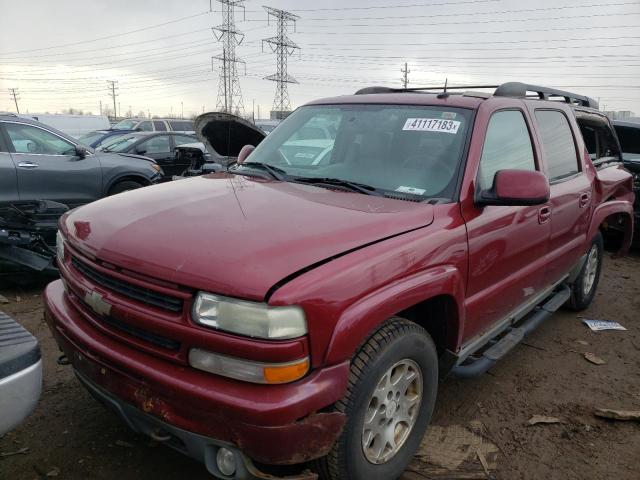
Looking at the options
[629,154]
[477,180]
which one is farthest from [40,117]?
[477,180]

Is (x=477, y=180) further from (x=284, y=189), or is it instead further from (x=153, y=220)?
(x=153, y=220)

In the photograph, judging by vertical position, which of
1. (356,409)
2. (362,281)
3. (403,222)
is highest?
(403,222)

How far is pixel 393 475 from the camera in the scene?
245 centimetres

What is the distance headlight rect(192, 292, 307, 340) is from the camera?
5.98ft

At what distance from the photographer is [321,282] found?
6.29 ft

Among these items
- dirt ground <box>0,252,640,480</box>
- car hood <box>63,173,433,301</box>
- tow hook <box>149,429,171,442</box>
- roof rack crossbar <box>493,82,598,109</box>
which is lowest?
dirt ground <box>0,252,640,480</box>

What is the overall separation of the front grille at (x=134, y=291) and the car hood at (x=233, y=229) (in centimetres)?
8

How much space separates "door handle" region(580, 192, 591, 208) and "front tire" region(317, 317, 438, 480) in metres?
2.30

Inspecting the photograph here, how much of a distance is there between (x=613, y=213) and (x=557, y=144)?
1.39 m

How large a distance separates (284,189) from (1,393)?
1.61 metres

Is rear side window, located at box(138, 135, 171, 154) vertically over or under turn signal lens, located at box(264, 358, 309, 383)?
under

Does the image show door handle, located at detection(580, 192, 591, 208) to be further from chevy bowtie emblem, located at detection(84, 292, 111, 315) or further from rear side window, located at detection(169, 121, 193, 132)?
rear side window, located at detection(169, 121, 193, 132)

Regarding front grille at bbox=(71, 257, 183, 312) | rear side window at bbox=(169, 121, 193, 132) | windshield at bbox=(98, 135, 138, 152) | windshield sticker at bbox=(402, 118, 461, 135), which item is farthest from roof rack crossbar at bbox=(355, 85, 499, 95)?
rear side window at bbox=(169, 121, 193, 132)

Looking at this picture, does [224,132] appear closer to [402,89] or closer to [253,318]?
[402,89]
